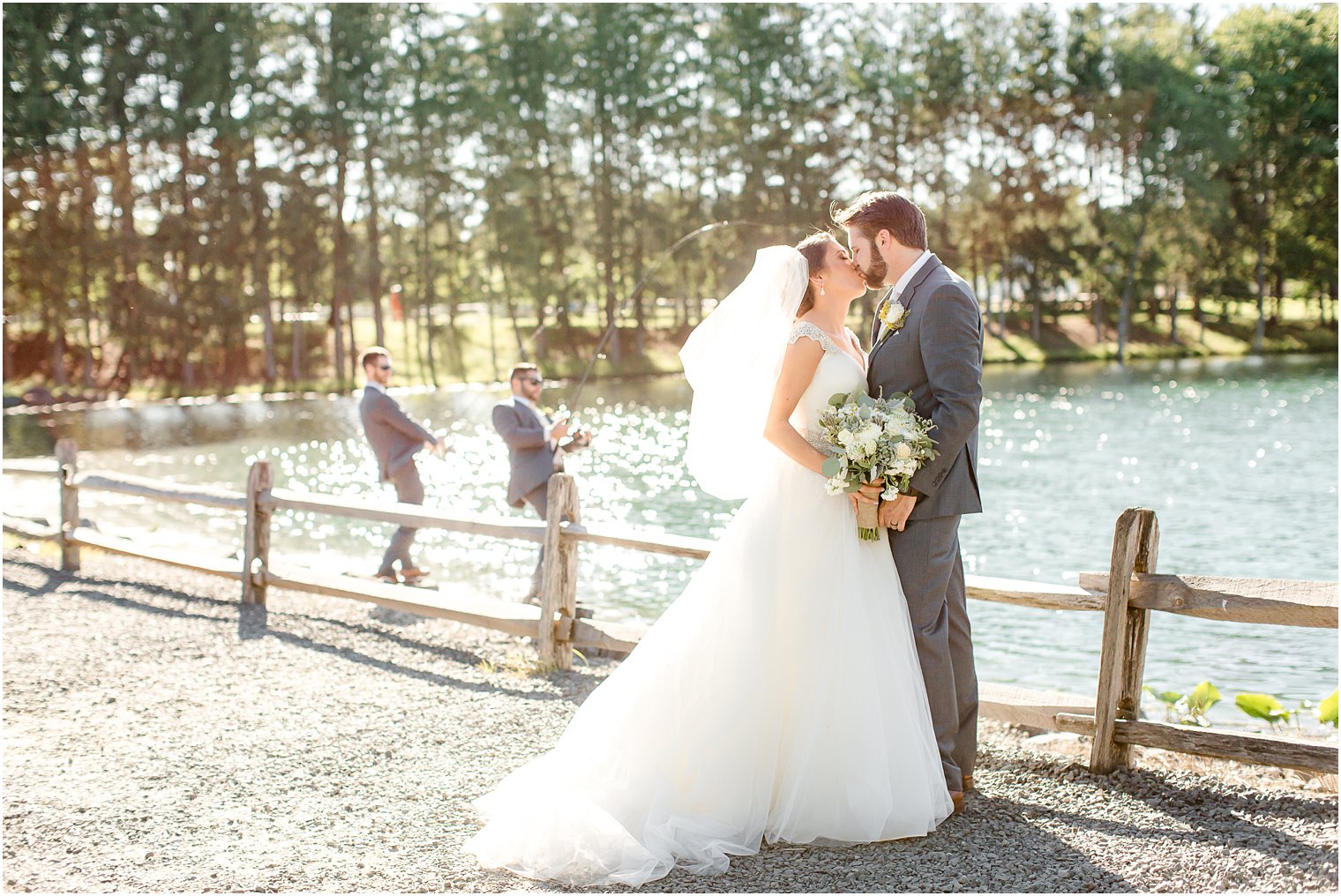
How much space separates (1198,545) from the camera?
50.3 ft

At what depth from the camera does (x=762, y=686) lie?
4.61 m

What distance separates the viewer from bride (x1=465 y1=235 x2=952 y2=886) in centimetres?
438

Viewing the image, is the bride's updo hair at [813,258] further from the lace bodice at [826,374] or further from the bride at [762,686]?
the lace bodice at [826,374]

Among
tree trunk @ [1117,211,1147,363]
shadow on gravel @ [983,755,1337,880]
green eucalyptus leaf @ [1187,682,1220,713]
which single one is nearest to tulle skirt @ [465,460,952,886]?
shadow on gravel @ [983,755,1337,880]

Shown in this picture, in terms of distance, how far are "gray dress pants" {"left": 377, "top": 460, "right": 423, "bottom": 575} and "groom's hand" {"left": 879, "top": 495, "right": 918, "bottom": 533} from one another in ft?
22.6

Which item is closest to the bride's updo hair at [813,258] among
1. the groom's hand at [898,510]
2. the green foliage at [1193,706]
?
the groom's hand at [898,510]

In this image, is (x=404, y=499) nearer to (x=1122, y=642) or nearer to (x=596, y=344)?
(x=1122, y=642)

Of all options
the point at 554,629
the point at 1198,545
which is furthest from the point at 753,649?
the point at 1198,545

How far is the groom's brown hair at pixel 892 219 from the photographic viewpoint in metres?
4.68

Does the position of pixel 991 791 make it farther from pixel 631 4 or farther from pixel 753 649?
pixel 631 4

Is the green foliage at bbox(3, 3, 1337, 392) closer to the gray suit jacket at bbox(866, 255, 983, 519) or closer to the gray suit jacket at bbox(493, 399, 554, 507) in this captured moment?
the gray suit jacket at bbox(493, 399, 554, 507)

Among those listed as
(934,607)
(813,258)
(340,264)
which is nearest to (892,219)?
(813,258)

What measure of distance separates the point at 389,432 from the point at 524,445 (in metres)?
1.71

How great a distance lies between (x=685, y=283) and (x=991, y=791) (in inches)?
1904
